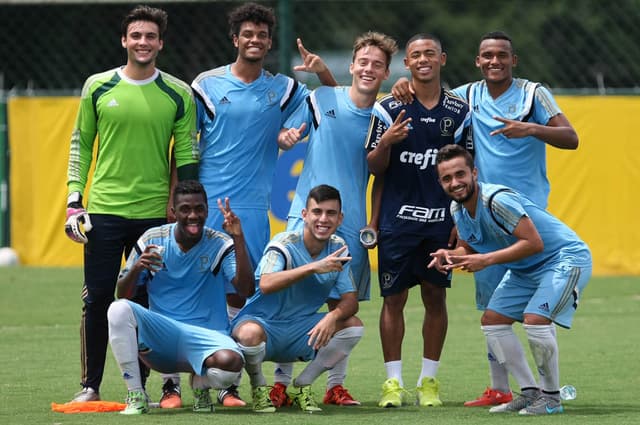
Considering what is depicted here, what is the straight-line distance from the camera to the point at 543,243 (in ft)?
23.5

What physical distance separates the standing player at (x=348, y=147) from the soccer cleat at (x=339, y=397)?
0.05ft

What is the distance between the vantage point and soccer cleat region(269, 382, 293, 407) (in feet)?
24.6

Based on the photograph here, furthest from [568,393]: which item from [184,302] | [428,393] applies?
[184,302]

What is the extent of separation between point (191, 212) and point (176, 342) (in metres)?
0.74

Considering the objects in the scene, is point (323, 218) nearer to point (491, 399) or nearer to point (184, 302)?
point (184, 302)

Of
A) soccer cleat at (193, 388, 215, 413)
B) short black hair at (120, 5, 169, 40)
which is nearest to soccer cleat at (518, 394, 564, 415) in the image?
soccer cleat at (193, 388, 215, 413)

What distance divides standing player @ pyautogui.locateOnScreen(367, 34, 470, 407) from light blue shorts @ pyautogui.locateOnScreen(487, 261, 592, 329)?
19.5 inches

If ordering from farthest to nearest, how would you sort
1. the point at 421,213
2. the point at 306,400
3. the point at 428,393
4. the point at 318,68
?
the point at 318,68
the point at 421,213
the point at 428,393
the point at 306,400

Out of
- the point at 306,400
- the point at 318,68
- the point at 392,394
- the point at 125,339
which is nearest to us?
the point at 125,339

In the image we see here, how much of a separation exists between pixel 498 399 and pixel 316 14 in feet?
48.1

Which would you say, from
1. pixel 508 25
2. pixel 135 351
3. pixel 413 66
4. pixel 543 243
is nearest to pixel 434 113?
pixel 413 66

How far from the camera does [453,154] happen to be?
7.00 m

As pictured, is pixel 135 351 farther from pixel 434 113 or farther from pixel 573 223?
pixel 573 223

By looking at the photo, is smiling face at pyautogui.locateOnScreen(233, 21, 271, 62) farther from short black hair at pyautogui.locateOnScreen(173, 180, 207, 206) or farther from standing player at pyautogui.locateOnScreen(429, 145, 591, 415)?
standing player at pyautogui.locateOnScreen(429, 145, 591, 415)
